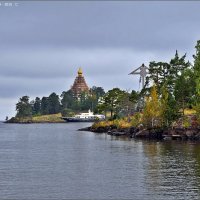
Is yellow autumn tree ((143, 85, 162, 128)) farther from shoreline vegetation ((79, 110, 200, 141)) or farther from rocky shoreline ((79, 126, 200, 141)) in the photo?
rocky shoreline ((79, 126, 200, 141))

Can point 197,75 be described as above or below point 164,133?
above

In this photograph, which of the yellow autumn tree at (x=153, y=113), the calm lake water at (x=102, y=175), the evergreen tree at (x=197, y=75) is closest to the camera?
the calm lake water at (x=102, y=175)

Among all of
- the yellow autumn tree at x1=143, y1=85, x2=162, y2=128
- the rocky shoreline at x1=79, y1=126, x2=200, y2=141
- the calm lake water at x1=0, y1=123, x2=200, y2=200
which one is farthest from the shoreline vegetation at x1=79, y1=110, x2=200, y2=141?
the calm lake water at x1=0, y1=123, x2=200, y2=200

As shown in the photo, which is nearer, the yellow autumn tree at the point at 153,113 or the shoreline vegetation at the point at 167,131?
the shoreline vegetation at the point at 167,131

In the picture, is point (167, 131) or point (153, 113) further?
point (153, 113)

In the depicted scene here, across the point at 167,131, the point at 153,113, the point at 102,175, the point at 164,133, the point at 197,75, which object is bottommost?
the point at 102,175

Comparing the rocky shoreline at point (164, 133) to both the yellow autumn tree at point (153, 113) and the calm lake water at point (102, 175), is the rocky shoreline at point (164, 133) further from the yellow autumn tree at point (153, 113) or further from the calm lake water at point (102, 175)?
the calm lake water at point (102, 175)

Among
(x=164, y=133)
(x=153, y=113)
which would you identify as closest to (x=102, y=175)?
(x=164, y=133)

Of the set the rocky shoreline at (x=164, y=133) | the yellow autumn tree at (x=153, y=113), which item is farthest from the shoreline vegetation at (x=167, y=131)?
the yellow autumn tree at (x=153, y=113)

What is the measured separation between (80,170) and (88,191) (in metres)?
17.1

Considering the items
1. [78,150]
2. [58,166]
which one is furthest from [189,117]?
[58,166]

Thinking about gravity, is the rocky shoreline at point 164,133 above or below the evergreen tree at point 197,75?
below

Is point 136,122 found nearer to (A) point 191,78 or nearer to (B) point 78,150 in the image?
(A) point 191,78

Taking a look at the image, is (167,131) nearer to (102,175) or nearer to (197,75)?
(197,75)
